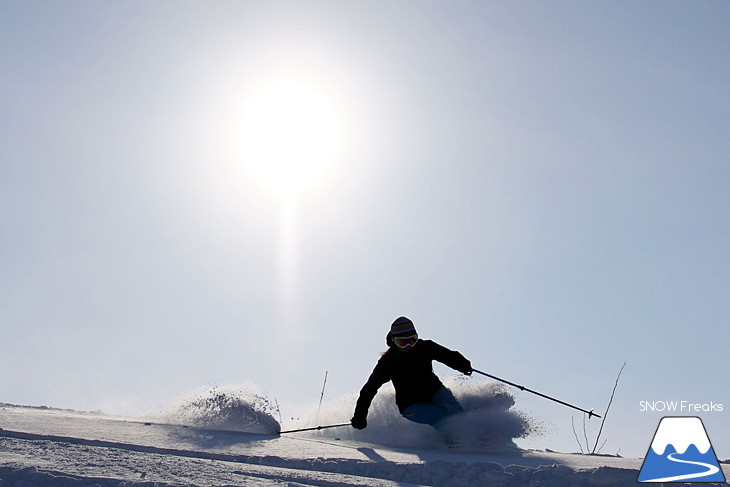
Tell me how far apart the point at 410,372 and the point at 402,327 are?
1.92 ft

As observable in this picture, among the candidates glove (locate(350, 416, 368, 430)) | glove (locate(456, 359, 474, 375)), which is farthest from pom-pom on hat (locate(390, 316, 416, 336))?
glove (locate(350, 416, 368, 430))

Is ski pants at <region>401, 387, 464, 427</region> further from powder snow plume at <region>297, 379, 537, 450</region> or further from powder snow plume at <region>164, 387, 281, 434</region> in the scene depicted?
powder snow plume at <region>164, 387, 281, 434</region>

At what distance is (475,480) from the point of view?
5074mm

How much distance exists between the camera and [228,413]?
343 inches

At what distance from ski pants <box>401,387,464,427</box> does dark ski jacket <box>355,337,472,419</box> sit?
6 centimetres

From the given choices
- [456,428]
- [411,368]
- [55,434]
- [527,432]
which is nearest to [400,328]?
[411,368]

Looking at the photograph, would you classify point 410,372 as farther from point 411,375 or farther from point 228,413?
point 228,413

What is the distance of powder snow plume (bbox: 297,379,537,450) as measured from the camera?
305 inches

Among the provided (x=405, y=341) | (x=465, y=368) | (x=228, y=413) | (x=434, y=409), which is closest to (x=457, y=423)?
(x=434, y=409)

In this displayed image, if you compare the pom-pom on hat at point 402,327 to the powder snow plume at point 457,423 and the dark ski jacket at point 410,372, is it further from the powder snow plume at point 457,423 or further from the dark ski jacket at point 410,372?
the powder snow plume at point 457,423

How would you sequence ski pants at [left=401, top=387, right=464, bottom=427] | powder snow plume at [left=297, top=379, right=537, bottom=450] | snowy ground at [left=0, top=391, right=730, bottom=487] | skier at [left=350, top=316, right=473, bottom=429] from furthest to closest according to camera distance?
skier at [left=350, top=316, right=473, bottom=429], ski pants at [left=401, top=387, right=464, bottom=427], powder snow plume at [left=297, top=379, right=537, bottom=450], snowy ground at [left=0, top=391, right=730, bottom=487]

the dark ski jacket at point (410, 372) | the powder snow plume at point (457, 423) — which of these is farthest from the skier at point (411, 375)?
the powder snow plume at point (457, 423)

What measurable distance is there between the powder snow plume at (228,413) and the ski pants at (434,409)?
66.2 inches

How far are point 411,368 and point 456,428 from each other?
0.93 metres
